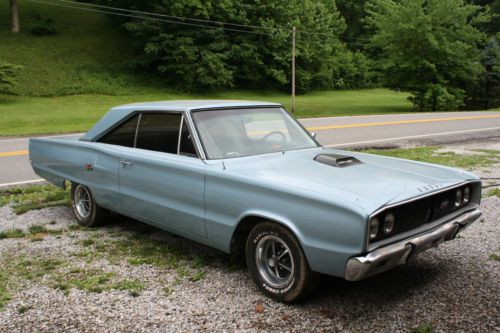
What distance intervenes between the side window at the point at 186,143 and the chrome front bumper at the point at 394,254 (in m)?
1.78

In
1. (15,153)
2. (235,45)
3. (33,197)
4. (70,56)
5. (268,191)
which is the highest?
(235,45)

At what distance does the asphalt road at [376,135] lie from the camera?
9.57 metres

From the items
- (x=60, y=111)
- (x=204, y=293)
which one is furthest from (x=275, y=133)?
(x=60, y=111)

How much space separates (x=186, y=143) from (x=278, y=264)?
140 cm

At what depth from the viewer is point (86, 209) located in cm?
561

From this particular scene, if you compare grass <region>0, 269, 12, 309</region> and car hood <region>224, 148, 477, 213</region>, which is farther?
grass <region>0, 269, 12, 309</region>

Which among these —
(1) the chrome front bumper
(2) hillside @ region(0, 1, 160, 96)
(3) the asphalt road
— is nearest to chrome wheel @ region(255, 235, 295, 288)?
(1) the chrome front bumper

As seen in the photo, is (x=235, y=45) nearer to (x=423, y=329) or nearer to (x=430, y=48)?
(x=430, y=48)

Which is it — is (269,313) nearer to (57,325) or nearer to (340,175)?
(340,175)

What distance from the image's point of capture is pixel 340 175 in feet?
12.0

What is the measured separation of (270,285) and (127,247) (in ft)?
5.98

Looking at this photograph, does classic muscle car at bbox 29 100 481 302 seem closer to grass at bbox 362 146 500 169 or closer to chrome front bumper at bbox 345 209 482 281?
chrome front bumper at bbox 345 209 482 281

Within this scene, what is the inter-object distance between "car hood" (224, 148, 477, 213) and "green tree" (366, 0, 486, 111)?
28902 millimetres

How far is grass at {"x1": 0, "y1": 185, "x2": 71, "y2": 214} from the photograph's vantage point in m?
6.49
